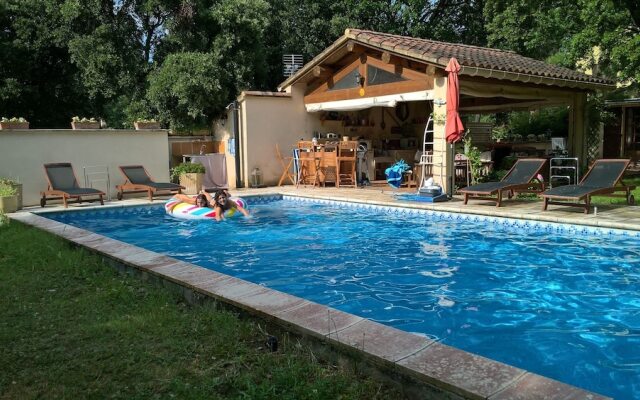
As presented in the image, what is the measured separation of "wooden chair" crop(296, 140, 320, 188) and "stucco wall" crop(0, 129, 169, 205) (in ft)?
12.3

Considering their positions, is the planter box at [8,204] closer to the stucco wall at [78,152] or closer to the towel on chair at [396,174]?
the stucco wall at [78,152]

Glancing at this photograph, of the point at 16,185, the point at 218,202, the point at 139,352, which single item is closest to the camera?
the point at 139,352

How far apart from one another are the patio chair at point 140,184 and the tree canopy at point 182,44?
3.29 meters

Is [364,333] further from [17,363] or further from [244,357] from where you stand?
[17,363]

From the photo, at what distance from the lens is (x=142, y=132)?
1343 cm

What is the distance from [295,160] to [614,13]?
8690mm

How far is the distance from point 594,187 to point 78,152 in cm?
1130

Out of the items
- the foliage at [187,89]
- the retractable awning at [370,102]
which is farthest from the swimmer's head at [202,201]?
the foliage at [187,89]

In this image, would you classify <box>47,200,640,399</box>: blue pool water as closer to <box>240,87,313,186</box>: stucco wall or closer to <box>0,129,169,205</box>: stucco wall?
<box>0,129,169,205</box>: stucco wall

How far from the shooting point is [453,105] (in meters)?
10.2

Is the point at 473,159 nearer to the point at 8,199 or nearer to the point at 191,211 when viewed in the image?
the point at 191,211

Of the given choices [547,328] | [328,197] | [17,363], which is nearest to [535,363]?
[547,328]

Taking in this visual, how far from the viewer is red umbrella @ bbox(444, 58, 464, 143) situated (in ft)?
32.9

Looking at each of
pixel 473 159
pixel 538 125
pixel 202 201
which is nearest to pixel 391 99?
pixel 473 159
